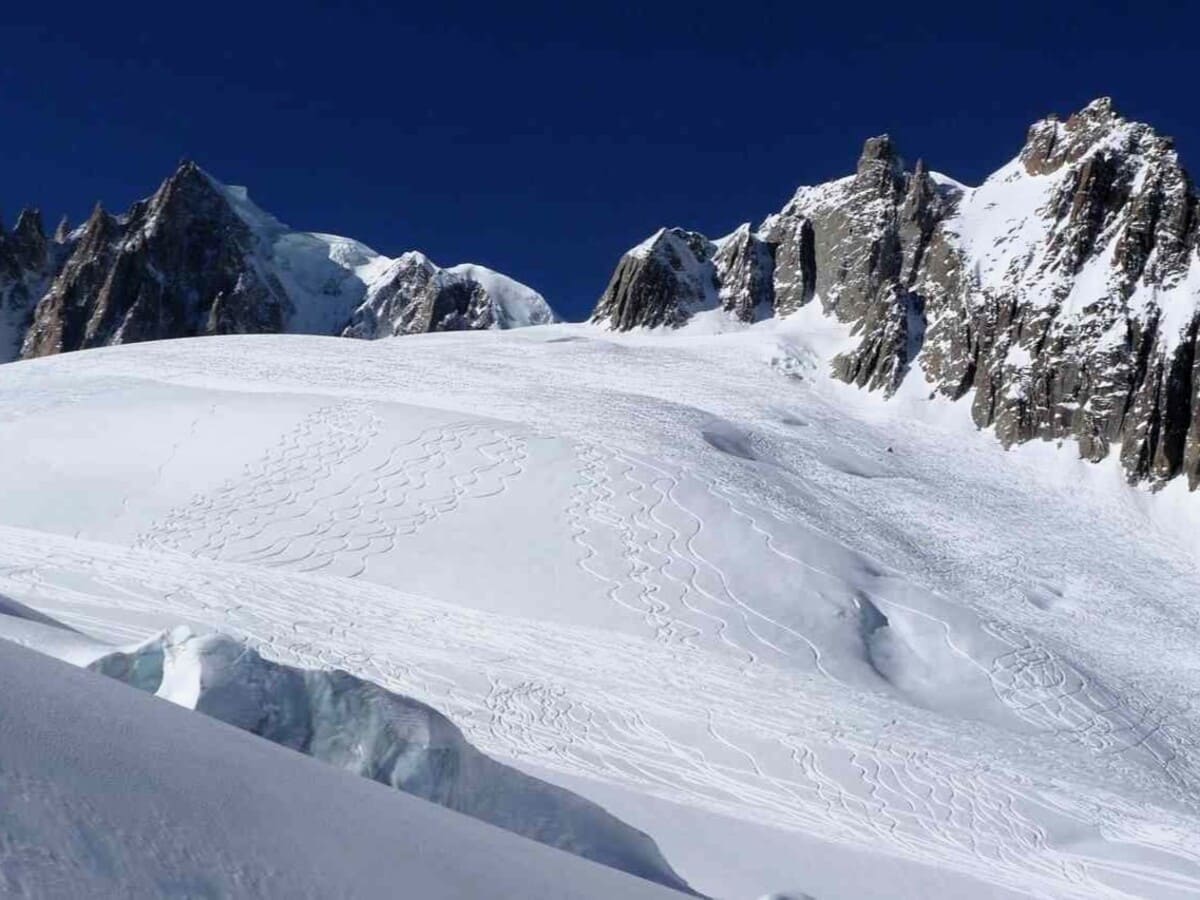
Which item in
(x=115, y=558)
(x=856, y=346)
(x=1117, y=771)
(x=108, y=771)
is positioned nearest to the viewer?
(x=108, y=771)

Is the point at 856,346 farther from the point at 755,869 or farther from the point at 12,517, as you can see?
the point at 755,869

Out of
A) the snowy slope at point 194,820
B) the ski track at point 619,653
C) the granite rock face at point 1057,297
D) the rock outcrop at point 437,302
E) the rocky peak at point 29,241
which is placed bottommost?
the snowy slope at point 194,820

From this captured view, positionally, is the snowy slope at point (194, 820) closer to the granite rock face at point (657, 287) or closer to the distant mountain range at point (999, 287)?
the distant mountain range at point (999, 287)

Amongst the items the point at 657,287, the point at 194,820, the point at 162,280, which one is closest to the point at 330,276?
the point at 162,280

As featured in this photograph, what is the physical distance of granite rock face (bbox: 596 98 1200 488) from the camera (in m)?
45.1

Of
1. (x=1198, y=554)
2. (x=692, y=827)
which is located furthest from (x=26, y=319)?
(x=692, y=827)

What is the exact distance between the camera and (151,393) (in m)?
30.8

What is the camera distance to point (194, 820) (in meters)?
4.08

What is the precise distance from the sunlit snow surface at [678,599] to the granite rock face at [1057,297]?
31.2 feet

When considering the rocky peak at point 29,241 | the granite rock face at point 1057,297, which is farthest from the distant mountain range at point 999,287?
the rocky peak at point 29,241

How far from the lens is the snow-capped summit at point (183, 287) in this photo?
396 feet

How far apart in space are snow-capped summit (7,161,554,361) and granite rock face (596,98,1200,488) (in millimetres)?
79152

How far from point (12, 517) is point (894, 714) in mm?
17745

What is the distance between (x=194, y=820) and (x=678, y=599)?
52.9ft
